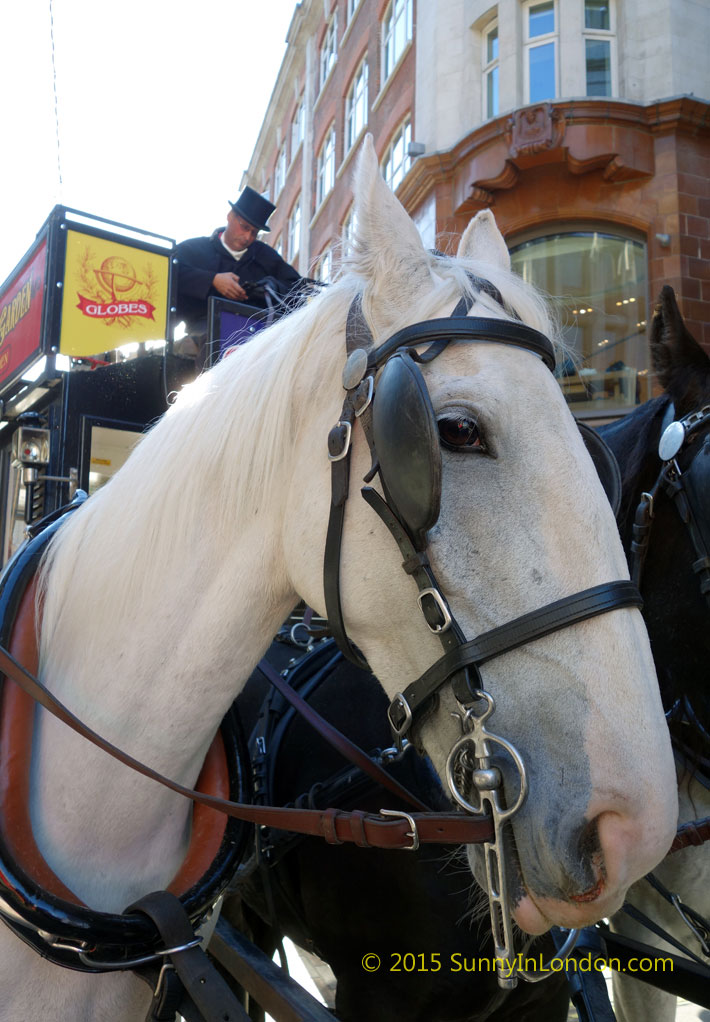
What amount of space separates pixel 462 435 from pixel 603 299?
342 inches

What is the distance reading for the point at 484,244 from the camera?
1631 millimetres

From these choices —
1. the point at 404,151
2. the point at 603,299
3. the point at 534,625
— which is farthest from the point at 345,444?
the point at 404,151

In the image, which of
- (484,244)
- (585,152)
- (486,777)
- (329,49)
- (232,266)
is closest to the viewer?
(486,777)

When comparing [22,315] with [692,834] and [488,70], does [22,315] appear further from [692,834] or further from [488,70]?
[488,70]

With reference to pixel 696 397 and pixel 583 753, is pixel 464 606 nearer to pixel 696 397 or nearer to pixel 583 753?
pixel 583 753

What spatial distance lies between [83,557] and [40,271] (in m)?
3.26

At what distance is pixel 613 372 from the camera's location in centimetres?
863

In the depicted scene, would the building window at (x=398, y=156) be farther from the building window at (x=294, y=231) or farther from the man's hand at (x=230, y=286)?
the man's hand at (x=230, y=286)

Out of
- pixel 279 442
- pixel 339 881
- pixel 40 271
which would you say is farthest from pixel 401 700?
pixel 40 271

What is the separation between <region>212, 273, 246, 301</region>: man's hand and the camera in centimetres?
389

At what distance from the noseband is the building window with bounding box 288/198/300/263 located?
18.4 metres

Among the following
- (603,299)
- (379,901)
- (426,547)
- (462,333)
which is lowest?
(379,901)

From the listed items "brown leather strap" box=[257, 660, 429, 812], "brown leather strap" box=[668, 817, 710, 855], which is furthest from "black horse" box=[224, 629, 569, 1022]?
"brown leather strap" box=[668, 817, 710, 855]

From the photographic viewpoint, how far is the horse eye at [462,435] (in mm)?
1143
